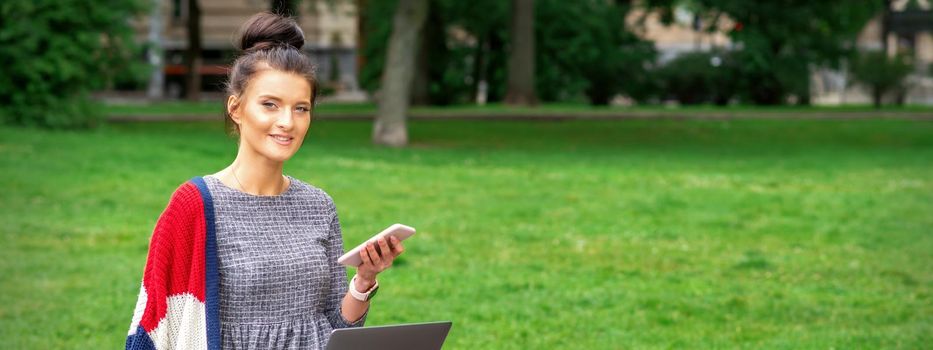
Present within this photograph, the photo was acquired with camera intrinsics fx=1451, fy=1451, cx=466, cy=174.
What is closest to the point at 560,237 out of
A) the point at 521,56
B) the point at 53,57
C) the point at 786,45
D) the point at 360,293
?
the point at 360,293

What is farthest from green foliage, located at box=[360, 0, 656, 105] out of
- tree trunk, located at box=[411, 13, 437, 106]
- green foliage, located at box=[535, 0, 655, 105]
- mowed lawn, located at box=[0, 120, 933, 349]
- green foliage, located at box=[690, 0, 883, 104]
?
mowed lawn, located at box=[0, 120, 933, 349]

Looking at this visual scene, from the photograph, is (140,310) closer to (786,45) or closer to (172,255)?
(172,255)

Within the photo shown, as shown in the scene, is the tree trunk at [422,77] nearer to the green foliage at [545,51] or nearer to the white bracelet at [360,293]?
the green foliage at [545,51]

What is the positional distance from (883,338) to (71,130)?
1826cm

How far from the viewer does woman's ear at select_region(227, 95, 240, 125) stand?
3645 mm

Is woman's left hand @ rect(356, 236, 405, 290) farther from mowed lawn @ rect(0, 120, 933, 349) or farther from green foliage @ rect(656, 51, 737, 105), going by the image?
green foliage @ rect(656, 51, 737, 105)

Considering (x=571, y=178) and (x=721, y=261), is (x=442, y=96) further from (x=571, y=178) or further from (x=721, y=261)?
(x=721, y=261)

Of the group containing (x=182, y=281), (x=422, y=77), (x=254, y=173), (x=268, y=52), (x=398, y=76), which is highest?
(x=268, y=52)

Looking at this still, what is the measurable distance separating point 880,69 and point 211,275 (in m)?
37.5

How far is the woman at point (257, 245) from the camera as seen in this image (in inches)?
136

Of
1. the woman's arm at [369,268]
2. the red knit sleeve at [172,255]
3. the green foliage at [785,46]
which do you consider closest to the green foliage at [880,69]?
the green foliage at [785,46]

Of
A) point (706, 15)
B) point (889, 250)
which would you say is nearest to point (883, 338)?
point (889, 250)

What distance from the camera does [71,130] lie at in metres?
24.2

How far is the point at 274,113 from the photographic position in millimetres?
3576
